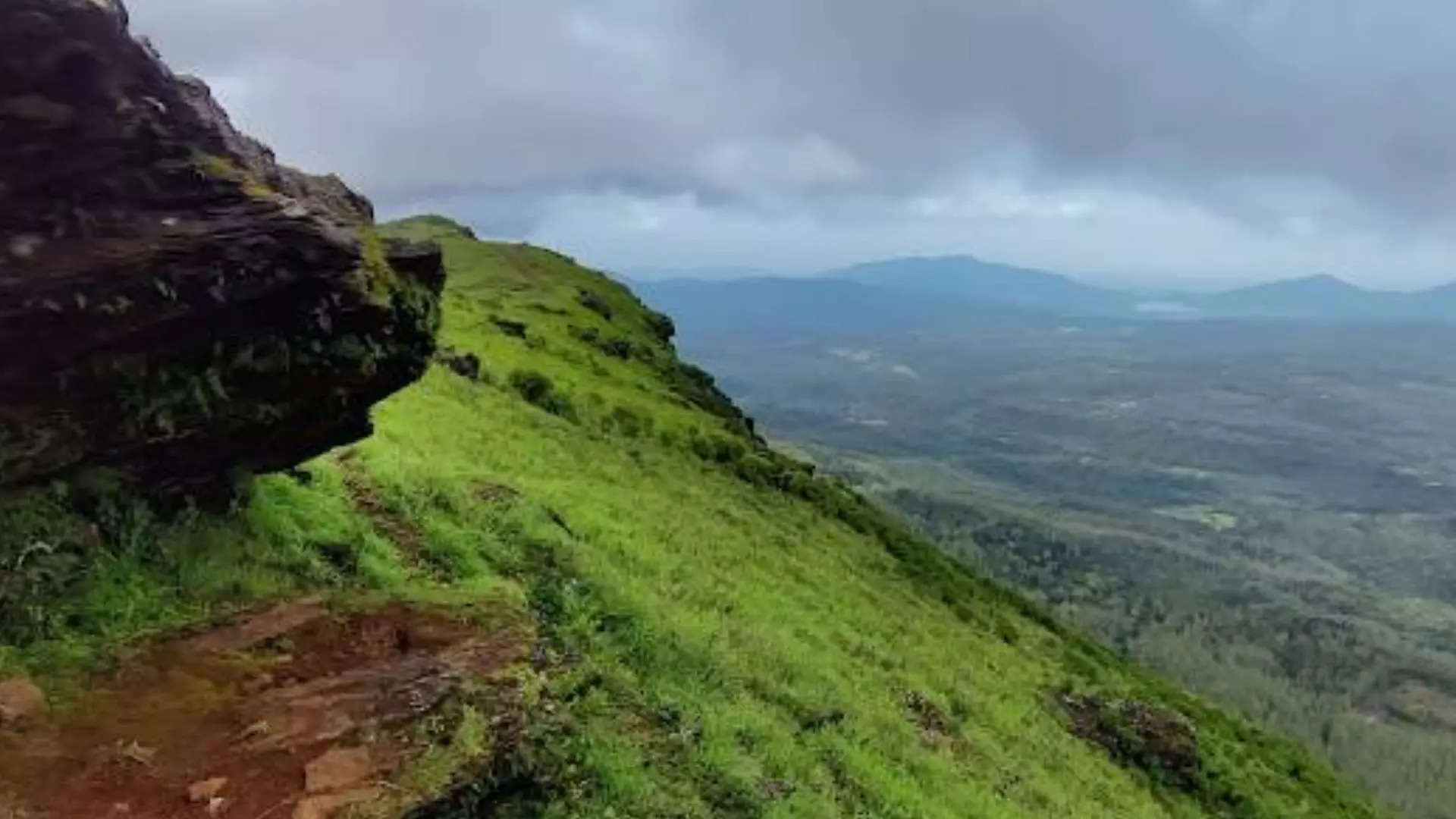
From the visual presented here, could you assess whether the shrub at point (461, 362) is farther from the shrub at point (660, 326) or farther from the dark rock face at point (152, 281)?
the shrub at point (660, 326)

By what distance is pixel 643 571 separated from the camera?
32781 mm

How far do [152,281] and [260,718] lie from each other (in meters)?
6.20

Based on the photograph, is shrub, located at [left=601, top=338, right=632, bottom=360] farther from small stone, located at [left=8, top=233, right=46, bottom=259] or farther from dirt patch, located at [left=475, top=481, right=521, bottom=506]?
small stone, located at [left=8, top=233, right=46, bottom=259]

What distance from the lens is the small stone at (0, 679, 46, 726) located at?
54.3ft

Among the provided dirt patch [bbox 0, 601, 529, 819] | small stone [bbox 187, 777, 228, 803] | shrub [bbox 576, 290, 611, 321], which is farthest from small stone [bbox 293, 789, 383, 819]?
shrub [bbox 576, 290, 611, 321]

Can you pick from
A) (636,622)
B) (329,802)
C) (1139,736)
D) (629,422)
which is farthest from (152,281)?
(629,422)

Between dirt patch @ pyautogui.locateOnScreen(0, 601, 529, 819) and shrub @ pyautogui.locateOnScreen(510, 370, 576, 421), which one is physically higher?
dirt patch @ pyautogui.locateOnScreen(0, 601, 529, 819)

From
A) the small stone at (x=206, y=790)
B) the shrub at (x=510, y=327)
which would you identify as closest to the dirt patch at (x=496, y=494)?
the small stone at (x=206, y=790)

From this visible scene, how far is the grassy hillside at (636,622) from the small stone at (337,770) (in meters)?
0.69

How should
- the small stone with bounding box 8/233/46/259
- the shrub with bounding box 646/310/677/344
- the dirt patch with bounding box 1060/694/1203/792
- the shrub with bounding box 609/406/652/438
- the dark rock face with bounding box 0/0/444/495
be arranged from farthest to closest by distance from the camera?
the shrub with bounding box 646/310/677/344 → the shrub with bounding box 609/406/652/438 → the dirt patch with bounding box 1060/694/1203/792 → the dark rock face with bounding box 0/0/444/495 → the small stone with bounding box 8/233/46/259

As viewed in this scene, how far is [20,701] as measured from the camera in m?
16.8

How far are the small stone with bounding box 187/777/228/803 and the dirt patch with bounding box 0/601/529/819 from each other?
20 millimetres

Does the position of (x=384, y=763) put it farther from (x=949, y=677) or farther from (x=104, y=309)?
(x=949, y=677)

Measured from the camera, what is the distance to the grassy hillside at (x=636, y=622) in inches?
761
